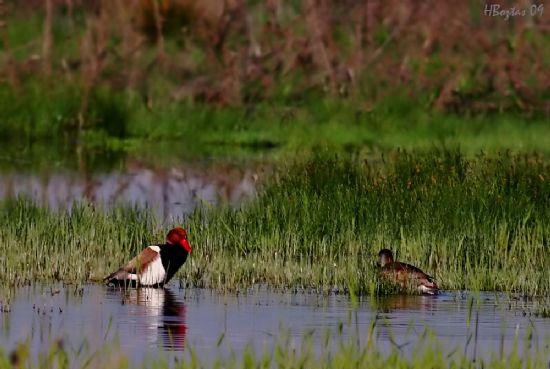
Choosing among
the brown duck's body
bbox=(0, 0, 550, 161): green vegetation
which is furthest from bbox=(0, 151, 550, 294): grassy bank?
bbox=(0, 0, 550, 161): green vegetation

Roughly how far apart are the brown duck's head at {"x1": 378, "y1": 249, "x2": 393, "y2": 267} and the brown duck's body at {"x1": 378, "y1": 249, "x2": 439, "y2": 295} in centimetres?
40

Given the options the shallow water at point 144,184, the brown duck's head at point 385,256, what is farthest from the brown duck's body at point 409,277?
the shallow water at point 144,184

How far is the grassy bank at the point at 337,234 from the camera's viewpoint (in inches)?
550

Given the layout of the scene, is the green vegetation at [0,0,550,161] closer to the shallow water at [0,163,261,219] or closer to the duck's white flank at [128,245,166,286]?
the shallow water at [0,163,261,219]

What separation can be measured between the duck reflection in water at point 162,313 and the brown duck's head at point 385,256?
1.73 m

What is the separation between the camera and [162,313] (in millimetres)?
12320

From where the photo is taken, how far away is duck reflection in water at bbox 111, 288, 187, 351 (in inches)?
436

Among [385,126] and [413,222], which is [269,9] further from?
[413,222]

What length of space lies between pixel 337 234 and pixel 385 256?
1.75 m

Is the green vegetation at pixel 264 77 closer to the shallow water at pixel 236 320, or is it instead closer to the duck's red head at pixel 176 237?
the duck's red head at pixel 176 237

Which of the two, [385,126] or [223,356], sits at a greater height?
[385,126]

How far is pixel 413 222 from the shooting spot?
16031 mm

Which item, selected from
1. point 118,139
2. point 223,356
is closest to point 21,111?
point 118,139

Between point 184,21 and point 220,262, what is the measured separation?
1171 inches
